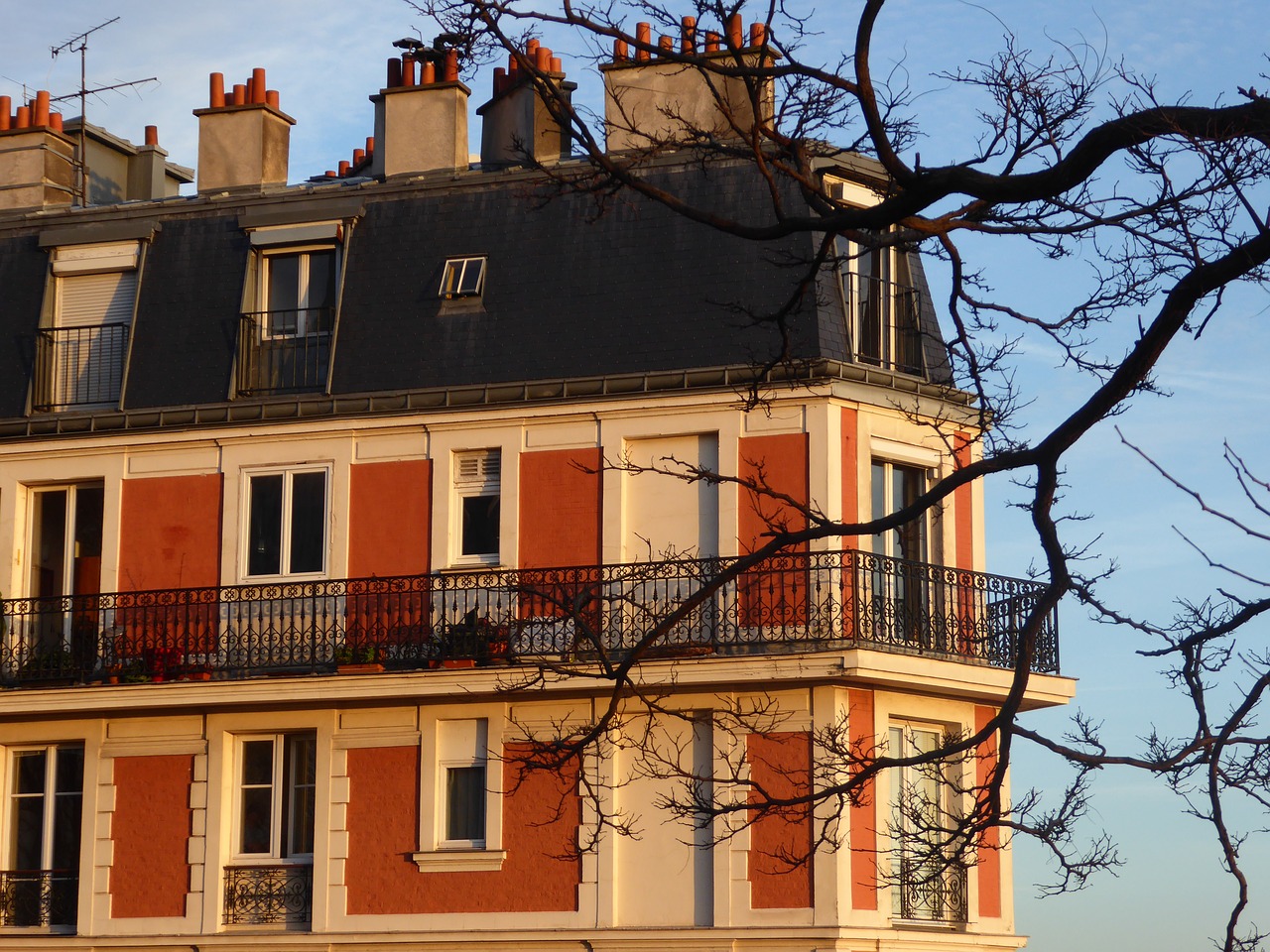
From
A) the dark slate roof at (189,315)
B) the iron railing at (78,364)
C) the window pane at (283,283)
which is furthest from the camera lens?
the iron railing at (78,364)

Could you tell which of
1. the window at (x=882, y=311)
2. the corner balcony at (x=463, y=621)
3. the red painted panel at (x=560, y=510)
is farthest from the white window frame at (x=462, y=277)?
the window at (x=882, y=311)

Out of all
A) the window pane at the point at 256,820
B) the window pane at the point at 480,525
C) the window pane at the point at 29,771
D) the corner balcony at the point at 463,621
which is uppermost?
the window pane at the point at 480,525

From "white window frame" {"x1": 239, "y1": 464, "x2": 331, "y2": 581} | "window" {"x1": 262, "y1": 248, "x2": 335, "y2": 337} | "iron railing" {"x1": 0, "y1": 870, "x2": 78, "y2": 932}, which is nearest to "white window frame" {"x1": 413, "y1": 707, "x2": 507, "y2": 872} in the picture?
"white window frame" {"x1": 239, "y1": 464, "x2": 331, "y2": 581}

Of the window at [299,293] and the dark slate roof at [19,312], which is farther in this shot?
the dark slate roof at [19,312]

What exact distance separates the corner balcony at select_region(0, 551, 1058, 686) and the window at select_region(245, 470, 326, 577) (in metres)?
0.49

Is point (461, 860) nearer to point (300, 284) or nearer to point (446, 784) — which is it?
point (446, 784)

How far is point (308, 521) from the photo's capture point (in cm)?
2442

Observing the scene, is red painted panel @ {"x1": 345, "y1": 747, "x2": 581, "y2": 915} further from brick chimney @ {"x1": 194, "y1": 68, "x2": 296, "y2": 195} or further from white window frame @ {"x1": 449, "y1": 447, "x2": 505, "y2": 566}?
brick chimney @ {"x1": 194, "y1": 68, "x2": 296, "y2": 195}

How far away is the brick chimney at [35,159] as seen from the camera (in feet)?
92.1

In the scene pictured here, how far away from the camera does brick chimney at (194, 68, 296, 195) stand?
26.7 metres

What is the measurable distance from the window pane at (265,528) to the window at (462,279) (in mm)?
3025

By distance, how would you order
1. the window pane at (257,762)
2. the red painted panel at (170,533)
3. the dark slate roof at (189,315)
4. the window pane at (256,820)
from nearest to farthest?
the window pane at (256,820)
the window pane at (257,762)
the red painted panel at (170,533)
the dark slate roof at (189,315)

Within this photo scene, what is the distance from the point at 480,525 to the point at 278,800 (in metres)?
3.95

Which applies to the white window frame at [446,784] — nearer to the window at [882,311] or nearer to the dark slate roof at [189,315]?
the dark slate roof at [189,315]
